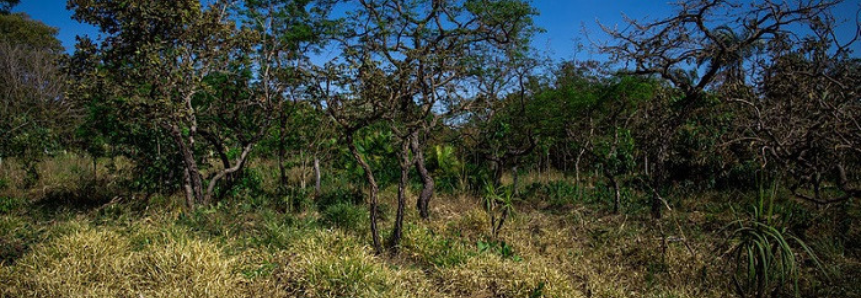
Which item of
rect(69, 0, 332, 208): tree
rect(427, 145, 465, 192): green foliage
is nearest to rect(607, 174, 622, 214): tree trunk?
rect(427, 145, 465, 192): green foliage

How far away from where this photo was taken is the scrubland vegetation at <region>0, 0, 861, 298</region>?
425 centimetres

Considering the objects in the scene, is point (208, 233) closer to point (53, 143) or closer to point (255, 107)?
point (255, 107)

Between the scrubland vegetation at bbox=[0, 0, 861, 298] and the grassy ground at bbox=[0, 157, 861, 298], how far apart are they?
3 cm

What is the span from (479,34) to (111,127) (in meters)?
5.58

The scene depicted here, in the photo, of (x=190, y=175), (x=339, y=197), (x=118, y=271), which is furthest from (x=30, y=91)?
(x=118, y=271)

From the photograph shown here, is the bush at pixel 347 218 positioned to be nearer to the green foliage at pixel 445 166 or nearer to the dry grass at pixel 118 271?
the dry grass at pixel 118 271

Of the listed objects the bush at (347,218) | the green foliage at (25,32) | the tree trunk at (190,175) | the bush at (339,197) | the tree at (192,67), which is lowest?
the bush at (347,218)

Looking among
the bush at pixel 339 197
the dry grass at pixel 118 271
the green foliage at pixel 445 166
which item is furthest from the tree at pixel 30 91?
the green foliage at pixel 445 166

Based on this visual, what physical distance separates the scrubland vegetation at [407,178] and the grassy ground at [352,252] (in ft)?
0.09

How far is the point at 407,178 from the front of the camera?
6.68 m

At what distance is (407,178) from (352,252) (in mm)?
2064

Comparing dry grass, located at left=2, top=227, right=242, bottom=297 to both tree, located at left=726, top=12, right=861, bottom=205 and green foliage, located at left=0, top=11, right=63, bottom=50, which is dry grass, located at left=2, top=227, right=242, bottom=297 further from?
green foliage, located at left=0, top=11, right=63, bottom=50

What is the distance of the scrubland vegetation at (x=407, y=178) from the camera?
4.25 meters

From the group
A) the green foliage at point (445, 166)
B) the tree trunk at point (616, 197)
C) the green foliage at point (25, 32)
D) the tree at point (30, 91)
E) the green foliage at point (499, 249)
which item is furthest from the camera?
the green foliage at point (25, 32)
